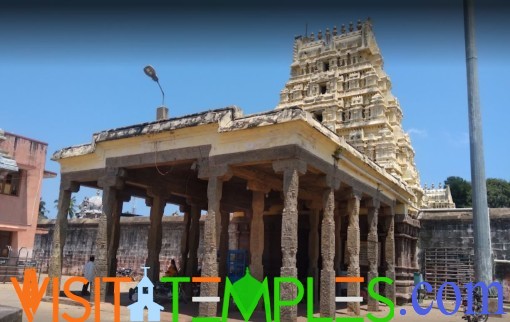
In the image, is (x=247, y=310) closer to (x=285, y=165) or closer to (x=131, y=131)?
(x=285, y=165)

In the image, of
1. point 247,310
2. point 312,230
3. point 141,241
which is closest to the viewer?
point 247,310

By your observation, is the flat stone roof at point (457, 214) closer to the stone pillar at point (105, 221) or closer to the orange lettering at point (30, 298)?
the stone pillar at point (105, 221)

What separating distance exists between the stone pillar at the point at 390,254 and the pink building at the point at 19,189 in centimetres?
1601

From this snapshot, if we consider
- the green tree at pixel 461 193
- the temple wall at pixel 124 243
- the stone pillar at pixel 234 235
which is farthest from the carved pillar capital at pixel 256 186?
the green tree at pixel 461 193

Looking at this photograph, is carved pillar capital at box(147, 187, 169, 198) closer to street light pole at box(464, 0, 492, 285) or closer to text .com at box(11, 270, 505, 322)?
text .com at box(11, 270, 505, 322)

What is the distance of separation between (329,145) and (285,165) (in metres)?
1.82

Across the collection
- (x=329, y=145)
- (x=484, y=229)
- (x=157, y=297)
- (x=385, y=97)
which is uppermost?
(x=385, y=97)

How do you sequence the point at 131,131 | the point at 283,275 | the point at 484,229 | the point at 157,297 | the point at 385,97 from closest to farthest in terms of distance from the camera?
the point at 484,229
the point at 283,275
the point at 131,131
the point at 157,297
the point at 385,97

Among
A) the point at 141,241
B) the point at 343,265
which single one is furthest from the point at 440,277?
the point at 141,241

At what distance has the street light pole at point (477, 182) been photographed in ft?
25.1

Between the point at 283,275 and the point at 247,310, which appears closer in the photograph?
the point at 283,275

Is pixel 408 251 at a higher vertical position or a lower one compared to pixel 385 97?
lower

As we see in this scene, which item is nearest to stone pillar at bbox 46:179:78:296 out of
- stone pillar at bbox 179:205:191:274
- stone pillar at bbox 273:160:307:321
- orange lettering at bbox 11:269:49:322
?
orange lettering at bbox 11:269:49:322

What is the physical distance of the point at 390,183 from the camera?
1539cm
